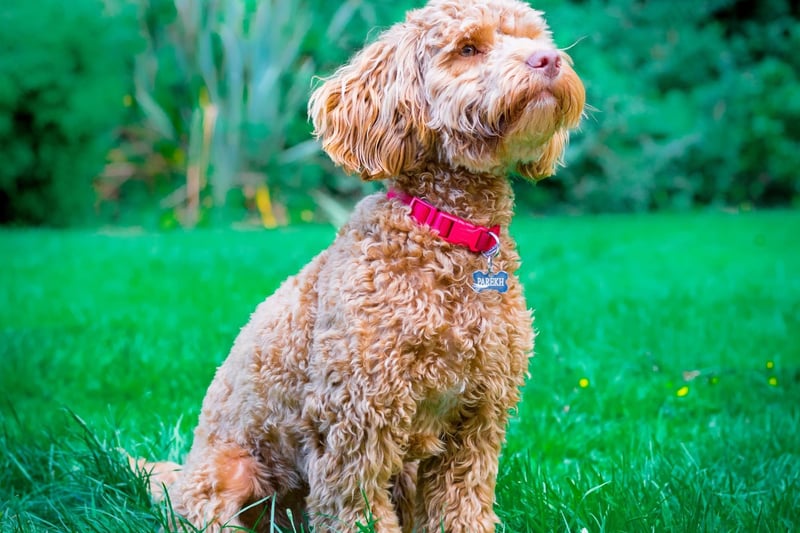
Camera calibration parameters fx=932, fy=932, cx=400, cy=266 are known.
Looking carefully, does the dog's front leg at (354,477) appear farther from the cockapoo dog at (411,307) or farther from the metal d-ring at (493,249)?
the metal d-ring at (493,249)

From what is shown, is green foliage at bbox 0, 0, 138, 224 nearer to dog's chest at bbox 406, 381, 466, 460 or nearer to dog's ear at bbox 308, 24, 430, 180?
dog's ear at bbox 308, 24, 430, 180

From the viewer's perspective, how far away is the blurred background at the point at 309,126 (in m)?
12.4

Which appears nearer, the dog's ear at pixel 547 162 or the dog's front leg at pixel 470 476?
the dog's front leg at pixel 470 476

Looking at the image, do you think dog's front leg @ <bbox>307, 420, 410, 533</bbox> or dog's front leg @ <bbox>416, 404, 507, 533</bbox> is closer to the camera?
dog's front leg @ <bbox>307, 420, 410, 533</bbox>

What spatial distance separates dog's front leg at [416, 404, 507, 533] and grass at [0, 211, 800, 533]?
22cm

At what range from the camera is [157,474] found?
306 cm

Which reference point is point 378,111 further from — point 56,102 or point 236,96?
point 236,96

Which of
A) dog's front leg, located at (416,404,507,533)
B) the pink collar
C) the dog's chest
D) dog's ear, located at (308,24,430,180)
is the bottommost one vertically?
dog's front leg, located at (416,404,507,533)

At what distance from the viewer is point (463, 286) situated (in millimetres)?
2557

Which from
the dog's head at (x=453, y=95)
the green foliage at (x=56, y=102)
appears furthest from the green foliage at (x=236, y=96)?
the dog's head at (x=453, y=95)

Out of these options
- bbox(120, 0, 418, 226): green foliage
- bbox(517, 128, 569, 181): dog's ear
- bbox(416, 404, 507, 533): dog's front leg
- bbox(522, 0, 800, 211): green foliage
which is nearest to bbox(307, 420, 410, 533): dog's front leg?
bbox(416, 404, 507, 533): dog's front leg

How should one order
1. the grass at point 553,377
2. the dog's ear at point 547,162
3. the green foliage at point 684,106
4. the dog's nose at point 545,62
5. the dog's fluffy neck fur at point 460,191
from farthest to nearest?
the green foliage at point 684,106 → the grass at point 553,377 → the dog's ear at point 547,162 → the dog's fluffy neck fur at point 460,191 → the dog's nose at point 545,62

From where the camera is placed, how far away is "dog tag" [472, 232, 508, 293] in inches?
101

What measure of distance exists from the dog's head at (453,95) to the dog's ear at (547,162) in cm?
10
